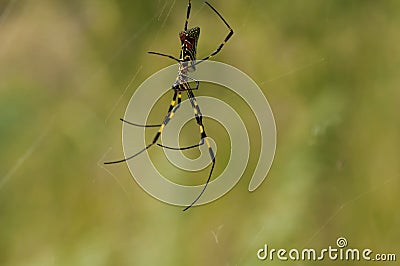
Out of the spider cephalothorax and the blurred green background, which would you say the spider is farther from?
the blurred green background

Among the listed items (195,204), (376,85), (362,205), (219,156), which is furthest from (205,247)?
(376,85)

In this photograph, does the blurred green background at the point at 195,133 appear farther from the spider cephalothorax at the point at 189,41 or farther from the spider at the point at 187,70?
the spider cephalothorax at the point at 189,41

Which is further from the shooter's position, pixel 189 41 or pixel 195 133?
pixel 195 133

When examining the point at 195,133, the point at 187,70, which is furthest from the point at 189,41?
the point at 195,133

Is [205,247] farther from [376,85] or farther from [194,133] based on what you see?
[376,85]

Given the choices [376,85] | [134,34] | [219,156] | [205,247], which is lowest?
[205,247]

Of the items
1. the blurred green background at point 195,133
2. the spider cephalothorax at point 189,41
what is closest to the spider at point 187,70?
the spider cephalothorax at point 189,41

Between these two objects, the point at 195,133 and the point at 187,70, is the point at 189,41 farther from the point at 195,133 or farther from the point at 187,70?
the point at 195,133

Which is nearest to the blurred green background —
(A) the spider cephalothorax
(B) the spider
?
(B) the spider
